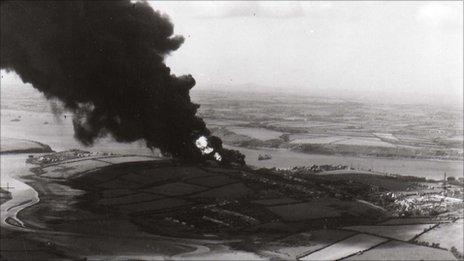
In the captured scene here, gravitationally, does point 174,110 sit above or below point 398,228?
above

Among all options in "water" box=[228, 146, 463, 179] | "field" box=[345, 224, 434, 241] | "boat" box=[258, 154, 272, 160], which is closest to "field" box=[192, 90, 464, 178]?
"water" box=[228, 146, 463, 179]

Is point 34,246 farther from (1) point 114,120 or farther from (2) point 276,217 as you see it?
(1) point 114,120

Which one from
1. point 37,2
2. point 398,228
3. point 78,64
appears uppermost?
point 37,2

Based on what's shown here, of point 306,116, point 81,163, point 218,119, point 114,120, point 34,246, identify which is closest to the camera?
point 34,246

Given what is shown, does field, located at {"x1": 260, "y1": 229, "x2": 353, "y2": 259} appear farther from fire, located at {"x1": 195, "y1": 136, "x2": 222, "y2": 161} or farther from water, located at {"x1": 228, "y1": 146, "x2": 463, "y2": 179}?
water, located at {"x1": 228, "y1": 146, "x2": 463, "y2": 179}

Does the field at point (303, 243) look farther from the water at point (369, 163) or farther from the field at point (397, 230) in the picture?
the water at point (369, 163)

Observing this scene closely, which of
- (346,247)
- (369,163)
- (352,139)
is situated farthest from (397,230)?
(352,139)

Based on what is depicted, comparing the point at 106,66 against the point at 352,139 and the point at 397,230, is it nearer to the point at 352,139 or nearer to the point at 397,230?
the point at 397,230

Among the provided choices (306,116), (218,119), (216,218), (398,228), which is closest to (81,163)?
(216,218)
